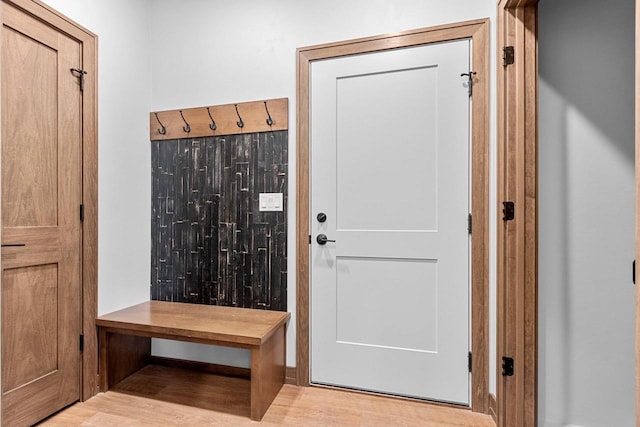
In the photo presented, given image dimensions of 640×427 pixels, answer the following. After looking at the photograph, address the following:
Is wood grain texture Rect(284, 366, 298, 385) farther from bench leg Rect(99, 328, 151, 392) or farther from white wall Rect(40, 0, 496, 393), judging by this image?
bench leg Rect(99, 328, 151, 392)

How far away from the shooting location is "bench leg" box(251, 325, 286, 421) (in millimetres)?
1799

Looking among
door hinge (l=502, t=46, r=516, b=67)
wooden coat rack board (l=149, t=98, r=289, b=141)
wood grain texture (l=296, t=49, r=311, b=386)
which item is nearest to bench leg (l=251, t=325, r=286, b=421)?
wood grain texture (l=296, t=49, r=311, b=386)

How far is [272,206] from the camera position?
2.21 metres

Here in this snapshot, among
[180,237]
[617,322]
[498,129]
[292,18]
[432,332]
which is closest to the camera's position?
[617,322]

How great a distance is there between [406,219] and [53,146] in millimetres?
1947

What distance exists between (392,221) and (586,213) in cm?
92

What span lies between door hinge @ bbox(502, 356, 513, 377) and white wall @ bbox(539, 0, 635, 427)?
164 millimetres

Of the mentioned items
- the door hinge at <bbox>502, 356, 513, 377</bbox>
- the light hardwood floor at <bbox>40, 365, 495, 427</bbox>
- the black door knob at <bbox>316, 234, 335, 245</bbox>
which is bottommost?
the light hardwood floor at <bbox>40, 365, 495, 427</bbox>

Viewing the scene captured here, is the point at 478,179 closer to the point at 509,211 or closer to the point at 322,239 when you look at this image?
the point at 509,211

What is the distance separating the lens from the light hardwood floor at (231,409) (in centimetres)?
177

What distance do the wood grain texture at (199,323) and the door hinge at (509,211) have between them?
4.41ft

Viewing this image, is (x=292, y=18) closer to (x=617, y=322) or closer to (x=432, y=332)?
(x=432, y=332)

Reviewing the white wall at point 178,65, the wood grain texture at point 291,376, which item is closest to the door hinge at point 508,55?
the white wall at point 178,65

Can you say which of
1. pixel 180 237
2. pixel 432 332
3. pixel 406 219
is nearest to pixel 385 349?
pixel 432 332
